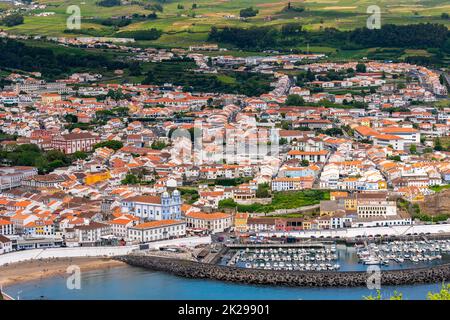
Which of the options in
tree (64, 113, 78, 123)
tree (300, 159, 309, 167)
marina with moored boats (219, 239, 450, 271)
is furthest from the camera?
tree (64, 113, 78, 123)

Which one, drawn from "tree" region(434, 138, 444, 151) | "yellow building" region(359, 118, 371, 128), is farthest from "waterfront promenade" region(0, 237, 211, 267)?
"yellow building" region(359, 118, 371, 128)

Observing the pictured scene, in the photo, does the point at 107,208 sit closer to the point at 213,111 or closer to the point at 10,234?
the point at 10,234

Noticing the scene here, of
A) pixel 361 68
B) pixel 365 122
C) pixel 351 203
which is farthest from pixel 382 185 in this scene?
pixel 361 68

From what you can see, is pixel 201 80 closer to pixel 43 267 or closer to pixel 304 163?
pixel 304 163

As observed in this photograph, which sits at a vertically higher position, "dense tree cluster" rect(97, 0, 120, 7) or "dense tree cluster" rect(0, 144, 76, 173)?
"dense tree cluster" rect(97, 0, 120, 7)

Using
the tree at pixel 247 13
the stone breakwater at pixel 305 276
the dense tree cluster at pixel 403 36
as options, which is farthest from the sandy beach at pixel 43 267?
the tree at pixel 247 13

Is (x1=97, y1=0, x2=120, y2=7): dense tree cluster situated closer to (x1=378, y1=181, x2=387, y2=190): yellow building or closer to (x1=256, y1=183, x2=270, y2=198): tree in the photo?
(x1=256, y1=183, x2=270, y2=198): tree
